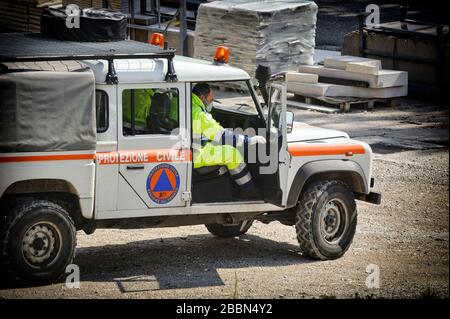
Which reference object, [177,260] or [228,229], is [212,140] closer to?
[177,260]

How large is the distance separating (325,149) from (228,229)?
1824 millimetres

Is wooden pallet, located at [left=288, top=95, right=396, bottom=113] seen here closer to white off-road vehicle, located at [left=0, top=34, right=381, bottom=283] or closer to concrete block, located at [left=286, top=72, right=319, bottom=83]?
concrete block, located at [left=286, top=72, right=319, bottom=83]

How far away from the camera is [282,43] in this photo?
2105 cm

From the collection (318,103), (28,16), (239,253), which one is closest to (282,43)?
(318,103)

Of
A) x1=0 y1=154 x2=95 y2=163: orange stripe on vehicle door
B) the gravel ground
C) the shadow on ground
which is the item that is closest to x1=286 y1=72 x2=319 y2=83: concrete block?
the gravel ground

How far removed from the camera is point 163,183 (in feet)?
32.8

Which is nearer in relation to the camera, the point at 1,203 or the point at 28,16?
the point at 1,203

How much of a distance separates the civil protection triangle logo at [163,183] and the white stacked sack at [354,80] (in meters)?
10.5

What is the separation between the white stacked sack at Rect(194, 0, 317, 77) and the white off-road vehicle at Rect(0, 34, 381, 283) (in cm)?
954

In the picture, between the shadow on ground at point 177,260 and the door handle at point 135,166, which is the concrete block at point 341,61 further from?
the door handle at point 135,166
